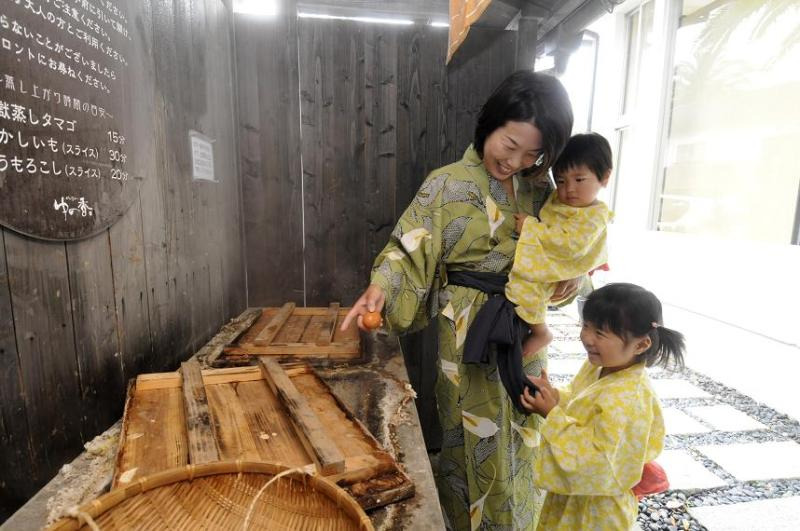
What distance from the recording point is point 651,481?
157 centimetres

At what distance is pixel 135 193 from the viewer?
1602 mm

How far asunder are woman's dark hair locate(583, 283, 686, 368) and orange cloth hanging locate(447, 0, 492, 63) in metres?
1.33

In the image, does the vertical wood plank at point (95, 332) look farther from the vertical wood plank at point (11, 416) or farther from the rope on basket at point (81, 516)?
the rope on basket at point (81, 516)

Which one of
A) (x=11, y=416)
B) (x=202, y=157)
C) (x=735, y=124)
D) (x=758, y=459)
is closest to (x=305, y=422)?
(x=11, y=416)

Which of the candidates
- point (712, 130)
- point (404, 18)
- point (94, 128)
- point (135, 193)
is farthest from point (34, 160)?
point (712, 130)

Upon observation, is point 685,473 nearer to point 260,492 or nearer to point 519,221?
point 519,221

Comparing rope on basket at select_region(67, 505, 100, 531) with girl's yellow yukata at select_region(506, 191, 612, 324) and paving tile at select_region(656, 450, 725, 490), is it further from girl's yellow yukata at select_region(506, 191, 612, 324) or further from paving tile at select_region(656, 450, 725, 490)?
paving tile at select_region(656, 450, 725, 490)

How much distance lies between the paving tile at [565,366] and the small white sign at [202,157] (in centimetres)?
378

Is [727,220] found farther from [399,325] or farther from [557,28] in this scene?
[399,325]

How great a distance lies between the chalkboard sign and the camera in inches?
40.5

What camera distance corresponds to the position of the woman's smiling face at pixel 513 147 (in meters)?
1.73

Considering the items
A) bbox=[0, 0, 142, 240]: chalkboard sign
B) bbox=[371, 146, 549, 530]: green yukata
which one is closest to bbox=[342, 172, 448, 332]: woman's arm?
bbox=[371, 146, 549, 530]: green yukata

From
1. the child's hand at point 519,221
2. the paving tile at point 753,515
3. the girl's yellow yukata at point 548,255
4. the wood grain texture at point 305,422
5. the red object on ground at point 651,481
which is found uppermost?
the child's hand at point 519,221

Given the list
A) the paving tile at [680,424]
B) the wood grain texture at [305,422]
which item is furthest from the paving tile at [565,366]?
the wood grain texture at [305,422]
